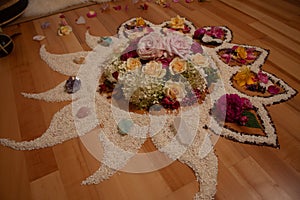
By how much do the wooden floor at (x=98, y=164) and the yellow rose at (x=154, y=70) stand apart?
0.53m

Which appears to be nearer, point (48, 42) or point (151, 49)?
point (151, 49)

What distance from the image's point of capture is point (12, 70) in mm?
1781

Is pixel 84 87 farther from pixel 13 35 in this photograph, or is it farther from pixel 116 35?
pixel 13 35

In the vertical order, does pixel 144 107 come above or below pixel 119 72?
below

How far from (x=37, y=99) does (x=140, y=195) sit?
974 mm

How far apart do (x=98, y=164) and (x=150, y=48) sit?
792 millimetres

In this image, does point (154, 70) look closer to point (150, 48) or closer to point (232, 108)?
point (150, 48)

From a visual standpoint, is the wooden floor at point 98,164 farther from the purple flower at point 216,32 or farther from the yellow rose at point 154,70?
the yellow rose at point 154,70

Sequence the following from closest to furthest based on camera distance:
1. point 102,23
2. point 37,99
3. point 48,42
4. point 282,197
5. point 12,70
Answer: point 282,197 → point 37,99 → point 12,70 → point 48,42 → point 102,23

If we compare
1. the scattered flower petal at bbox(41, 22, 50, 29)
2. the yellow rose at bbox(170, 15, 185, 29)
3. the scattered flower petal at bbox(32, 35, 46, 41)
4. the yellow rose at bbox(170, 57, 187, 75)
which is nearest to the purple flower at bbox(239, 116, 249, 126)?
the yellow rose at bbox(170, 57, 187, 75)

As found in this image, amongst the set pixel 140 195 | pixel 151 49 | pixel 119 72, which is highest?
pixel 151 49

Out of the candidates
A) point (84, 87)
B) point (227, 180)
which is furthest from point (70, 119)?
point (227, 180)

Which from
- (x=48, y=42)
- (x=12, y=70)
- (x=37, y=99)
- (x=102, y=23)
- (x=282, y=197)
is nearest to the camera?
(x=282, y=197)

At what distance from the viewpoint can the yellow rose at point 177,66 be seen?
4.63 ft
